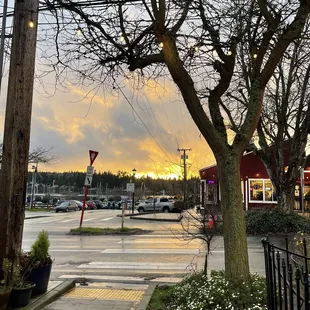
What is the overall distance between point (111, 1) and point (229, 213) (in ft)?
14.8

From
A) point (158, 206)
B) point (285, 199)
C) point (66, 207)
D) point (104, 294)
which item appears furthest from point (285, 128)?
point (66, 207)

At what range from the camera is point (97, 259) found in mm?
10898

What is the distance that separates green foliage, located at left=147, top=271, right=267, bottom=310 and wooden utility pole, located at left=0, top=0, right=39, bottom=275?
236cm

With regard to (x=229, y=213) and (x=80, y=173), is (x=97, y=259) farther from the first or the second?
(x=80, y=173)

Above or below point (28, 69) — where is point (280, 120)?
above

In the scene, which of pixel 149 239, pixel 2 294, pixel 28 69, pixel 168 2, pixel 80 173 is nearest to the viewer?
pixel 2 294

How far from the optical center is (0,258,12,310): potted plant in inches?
194

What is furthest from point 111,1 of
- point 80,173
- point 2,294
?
point 80,173

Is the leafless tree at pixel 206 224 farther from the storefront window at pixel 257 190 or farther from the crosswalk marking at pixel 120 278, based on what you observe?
the storefront window at pixel 257 190

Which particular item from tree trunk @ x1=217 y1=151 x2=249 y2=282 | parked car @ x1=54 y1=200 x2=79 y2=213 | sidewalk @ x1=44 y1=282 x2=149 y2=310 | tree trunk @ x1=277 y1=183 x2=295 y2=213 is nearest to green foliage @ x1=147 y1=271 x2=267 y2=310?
tree trunk @ x1=217 y1=151 x2=249 y2=282

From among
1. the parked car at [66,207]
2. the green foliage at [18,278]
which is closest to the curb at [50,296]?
the green foliage at [18,278]

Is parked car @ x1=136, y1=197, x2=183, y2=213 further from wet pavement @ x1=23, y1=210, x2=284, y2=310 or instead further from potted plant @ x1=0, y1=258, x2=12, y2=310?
potted plant @ x1=0, y1=258, x2=12, y2=310

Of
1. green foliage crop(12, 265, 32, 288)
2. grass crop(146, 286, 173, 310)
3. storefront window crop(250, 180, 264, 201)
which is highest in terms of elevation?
storefront window crop(250, 180, 264, 201)

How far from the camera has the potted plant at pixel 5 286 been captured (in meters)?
4.92
